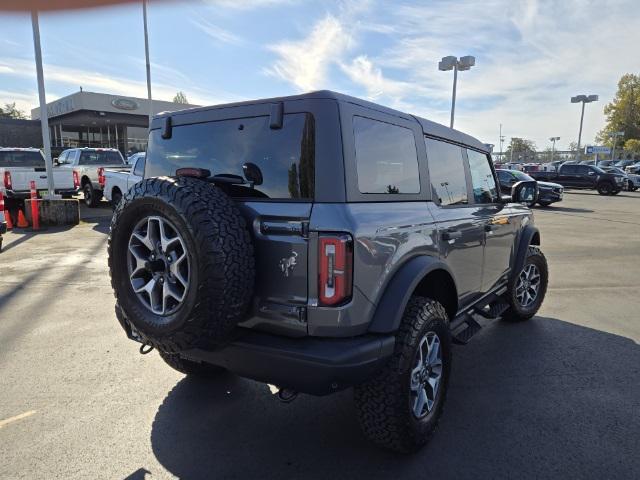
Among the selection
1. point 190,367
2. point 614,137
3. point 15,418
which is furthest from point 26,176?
point 614,137

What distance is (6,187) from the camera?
39.9 feet

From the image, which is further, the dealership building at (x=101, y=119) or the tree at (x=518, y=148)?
the tree at (x=518, y=148)

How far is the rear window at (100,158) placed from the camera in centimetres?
1567

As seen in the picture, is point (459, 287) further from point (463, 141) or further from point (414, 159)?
point (463, 141)

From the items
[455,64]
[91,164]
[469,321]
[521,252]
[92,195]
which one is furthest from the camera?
[455,64]

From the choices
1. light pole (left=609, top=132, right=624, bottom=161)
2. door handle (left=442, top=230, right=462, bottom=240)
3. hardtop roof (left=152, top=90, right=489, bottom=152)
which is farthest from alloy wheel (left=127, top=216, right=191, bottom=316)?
light pole (left=609, top=132, right=624, bottom=161)

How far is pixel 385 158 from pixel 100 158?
51.5 feet

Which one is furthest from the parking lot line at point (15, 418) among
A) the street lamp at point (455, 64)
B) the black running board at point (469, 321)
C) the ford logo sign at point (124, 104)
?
the ford logo sign at point (124, 104)

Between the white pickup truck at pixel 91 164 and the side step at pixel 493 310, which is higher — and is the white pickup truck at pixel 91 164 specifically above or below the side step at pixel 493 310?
above

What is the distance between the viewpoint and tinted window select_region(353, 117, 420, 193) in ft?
8.25

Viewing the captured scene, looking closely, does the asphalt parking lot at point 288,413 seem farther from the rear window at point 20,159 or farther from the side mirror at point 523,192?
the rear window at point 20,159

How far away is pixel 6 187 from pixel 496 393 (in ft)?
43.8

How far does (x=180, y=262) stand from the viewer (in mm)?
2303

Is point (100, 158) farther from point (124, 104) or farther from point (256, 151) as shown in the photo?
point (124, 104)
